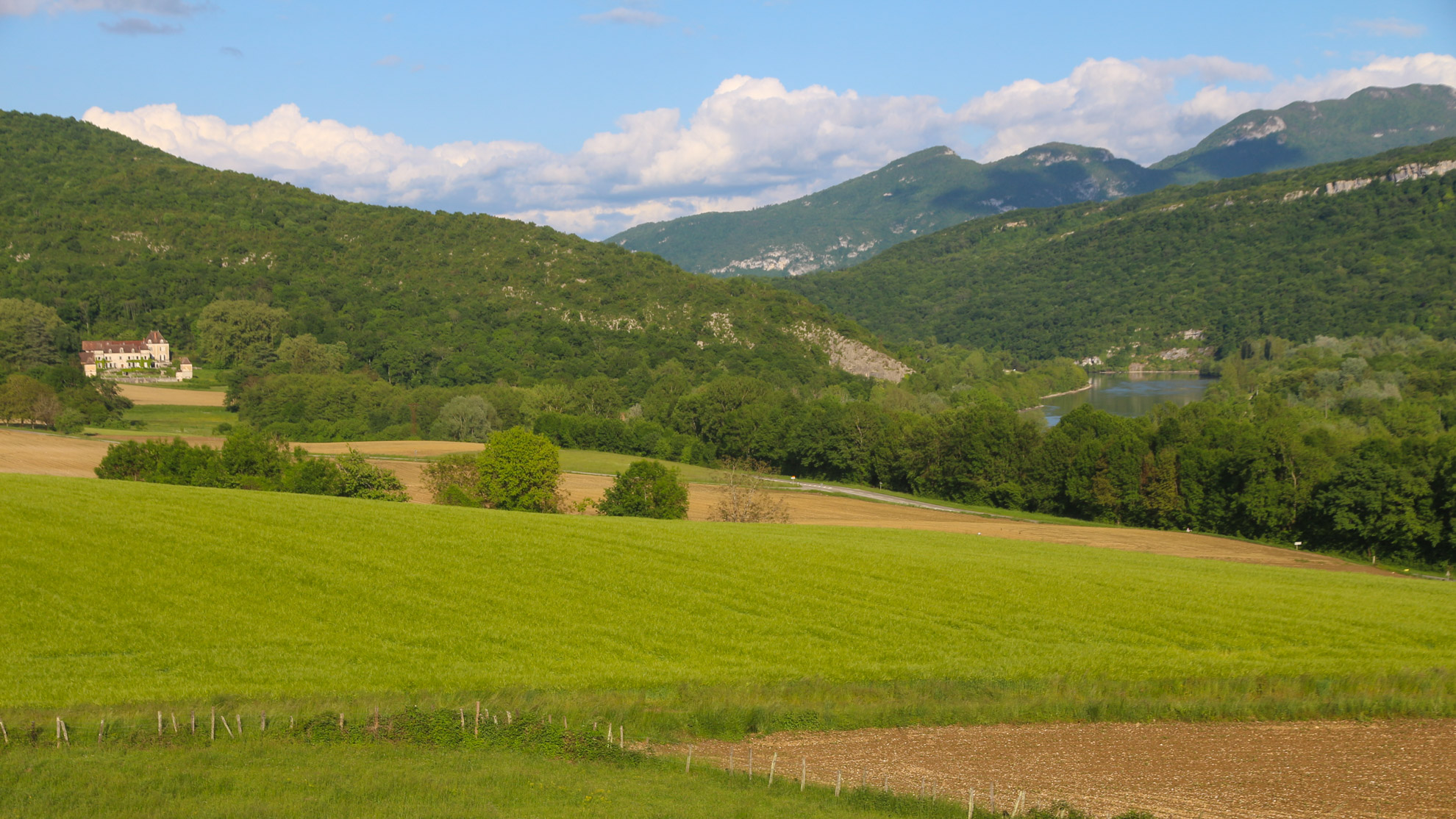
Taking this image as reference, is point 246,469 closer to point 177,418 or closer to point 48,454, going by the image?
point 48,454

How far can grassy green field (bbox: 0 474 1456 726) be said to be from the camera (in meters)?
17.9

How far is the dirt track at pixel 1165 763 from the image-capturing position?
43.5 feet

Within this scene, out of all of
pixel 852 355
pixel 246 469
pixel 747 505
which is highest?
pixel 852 355

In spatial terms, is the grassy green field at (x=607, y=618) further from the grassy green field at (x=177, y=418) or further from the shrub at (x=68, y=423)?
the grassy green field at (x=177, y=418)

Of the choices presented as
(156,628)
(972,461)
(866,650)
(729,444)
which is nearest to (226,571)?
(156,628)

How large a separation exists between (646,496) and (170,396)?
90.8 meters

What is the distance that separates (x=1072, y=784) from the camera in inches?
546

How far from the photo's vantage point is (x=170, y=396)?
116250 mm

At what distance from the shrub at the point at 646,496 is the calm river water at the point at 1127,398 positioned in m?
89.3

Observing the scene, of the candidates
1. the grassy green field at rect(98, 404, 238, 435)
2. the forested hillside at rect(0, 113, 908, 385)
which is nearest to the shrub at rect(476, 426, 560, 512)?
the grassy green field at rect(98, 404, 238, 435)

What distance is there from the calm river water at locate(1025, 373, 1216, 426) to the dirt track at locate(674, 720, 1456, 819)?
4689 inches

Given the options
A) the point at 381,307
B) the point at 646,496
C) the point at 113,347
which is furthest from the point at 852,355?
the point at 113,347

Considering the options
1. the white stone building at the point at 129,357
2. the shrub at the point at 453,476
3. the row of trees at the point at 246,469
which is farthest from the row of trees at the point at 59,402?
the shrub at the point at 453,476

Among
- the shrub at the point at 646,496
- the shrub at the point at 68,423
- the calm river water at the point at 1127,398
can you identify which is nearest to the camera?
the shrub at the point at 646,496
